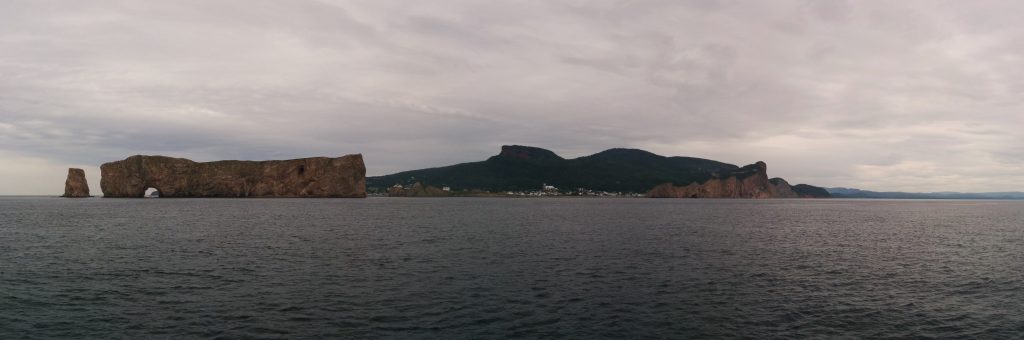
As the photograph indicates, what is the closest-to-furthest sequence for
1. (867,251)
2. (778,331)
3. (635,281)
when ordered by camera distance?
(778,331), (635,281), (867,251)

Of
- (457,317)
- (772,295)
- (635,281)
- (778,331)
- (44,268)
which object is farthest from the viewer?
(44,268)

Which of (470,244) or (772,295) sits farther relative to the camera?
(470,244)

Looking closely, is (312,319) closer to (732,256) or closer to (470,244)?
(470,244)

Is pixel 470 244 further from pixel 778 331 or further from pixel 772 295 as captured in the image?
pixel 778 331

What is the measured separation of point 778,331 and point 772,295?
27.3 feet

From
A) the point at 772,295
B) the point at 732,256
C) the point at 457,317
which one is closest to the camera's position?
the point at 457,317

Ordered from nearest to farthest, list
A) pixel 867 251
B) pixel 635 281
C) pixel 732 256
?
pixel 635 281 < pixel 732 256 < pixel 867 251

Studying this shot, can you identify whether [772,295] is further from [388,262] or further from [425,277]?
[388,262]

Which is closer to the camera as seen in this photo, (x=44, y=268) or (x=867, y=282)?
(x=867, y=282)

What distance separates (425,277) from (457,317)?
35.7 ft

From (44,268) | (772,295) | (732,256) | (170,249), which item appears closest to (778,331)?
(772,295)

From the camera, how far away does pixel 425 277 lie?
119 ft

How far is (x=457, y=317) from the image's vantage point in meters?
25.9

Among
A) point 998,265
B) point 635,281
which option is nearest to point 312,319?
point 635,281
